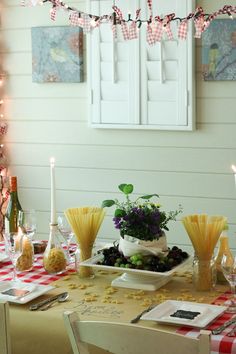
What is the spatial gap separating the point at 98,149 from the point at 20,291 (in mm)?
2157

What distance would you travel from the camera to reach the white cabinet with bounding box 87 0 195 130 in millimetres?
4258

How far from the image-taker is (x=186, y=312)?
7.50 ft

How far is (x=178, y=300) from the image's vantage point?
246cm

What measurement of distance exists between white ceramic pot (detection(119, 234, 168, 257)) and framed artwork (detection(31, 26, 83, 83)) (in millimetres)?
2099

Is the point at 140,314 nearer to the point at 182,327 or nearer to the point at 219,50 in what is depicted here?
the point at 182,327

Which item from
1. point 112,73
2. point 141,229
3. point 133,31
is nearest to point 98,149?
point 112,73

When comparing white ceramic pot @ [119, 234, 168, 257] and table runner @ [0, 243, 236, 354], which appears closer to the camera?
table runner @ [0, 243, 236, 354]

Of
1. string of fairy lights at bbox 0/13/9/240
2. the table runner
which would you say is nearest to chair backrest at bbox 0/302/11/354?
the table runner

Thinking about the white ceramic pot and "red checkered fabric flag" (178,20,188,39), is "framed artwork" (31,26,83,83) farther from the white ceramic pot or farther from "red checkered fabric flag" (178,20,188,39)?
the white ceramic pot

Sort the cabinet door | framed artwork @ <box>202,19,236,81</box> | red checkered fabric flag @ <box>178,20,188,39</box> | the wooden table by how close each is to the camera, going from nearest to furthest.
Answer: the wooden table → red checkered fabric flag @ <box>178,20,188,39</box> → framed artwork @ <box>202,19,236,81</box> → the cabinet door

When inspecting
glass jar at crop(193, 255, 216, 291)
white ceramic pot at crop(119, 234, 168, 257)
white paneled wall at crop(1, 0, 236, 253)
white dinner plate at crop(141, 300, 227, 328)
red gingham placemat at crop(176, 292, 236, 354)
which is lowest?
red gingham placemat at crop(176, 292, 236, 354)

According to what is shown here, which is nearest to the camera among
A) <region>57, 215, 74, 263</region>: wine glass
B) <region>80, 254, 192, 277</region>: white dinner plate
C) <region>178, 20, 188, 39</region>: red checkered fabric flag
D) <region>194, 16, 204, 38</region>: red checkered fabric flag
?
<region>80, 254, 192, 277</region>: white dinner plate

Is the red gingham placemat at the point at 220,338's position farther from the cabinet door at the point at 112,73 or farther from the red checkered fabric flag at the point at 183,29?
the cabinet door at the point at 112,73

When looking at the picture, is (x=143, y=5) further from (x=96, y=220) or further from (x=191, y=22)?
(x=96, y=220)
